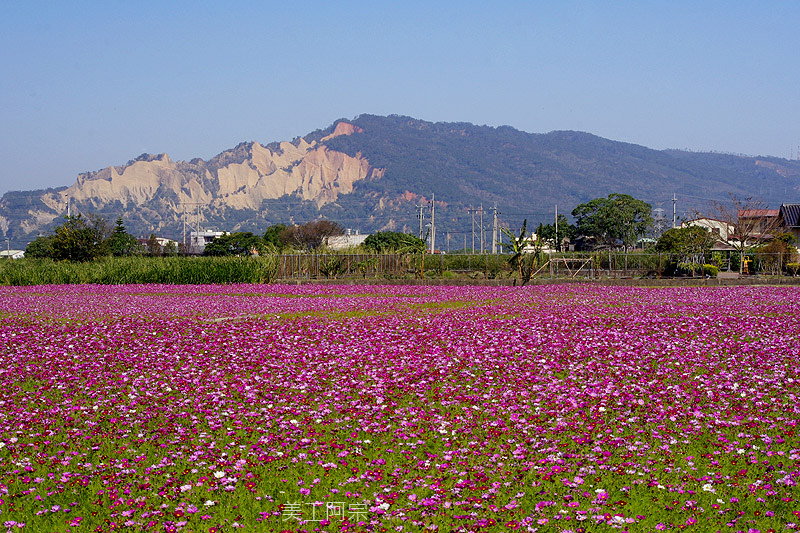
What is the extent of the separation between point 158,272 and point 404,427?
36440 mm

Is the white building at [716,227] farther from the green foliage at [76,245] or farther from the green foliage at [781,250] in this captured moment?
the green foliage at [76,245]

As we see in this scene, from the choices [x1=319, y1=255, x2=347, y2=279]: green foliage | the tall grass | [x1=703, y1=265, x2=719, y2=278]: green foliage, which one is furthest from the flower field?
[x1=319, y1=255, x2=347, y2=279]: green foliage

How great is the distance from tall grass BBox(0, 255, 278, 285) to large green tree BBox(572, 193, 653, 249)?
268 feet

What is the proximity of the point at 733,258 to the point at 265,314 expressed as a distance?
40.3 meters

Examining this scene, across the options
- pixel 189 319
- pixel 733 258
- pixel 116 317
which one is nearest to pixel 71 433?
pixel 189 319

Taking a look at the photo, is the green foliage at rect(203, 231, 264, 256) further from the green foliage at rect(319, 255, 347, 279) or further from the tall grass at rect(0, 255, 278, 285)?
the tall grass at rect(0, 255, 278, 285)

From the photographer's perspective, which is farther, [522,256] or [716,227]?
[716,227]

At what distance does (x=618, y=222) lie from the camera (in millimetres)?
116500

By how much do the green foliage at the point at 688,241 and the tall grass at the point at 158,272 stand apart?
26.1 meters

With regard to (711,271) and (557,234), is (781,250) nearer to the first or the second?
(711,271)

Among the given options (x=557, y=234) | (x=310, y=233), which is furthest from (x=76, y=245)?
(x=310, y=233)

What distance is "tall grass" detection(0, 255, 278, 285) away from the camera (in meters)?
42.3

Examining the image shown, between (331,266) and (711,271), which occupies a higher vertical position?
(331,266)

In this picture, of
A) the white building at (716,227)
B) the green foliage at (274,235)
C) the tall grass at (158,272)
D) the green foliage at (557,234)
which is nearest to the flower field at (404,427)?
the tall grass at (158,272)
